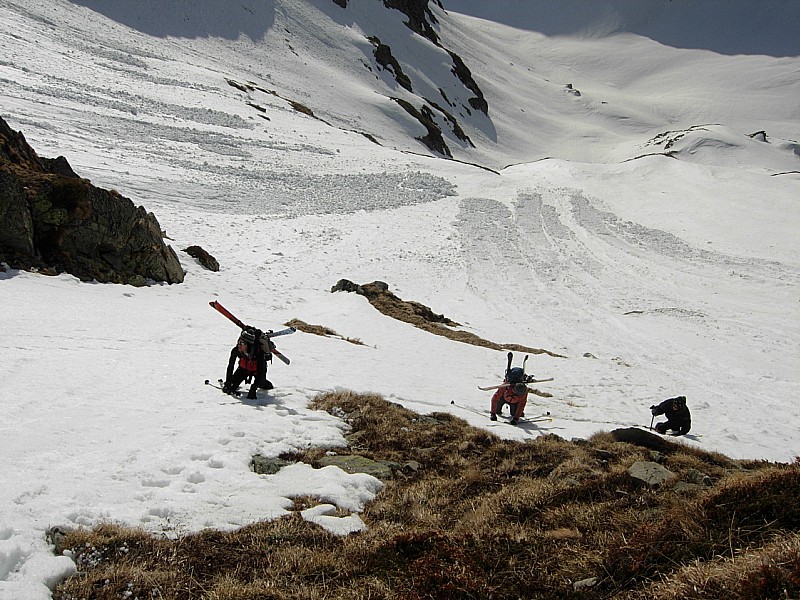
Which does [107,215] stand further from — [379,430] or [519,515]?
[519,515]

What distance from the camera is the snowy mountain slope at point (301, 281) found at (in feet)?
20.9

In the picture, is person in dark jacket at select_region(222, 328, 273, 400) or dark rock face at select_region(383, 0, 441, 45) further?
dark rock face at select_region(383, 0, 441, 45)

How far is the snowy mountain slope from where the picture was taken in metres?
6.37

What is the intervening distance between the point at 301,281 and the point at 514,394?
1503 cm

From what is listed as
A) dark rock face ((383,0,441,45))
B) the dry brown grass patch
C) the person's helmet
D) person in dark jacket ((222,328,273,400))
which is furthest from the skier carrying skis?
dark rock face ((383,0,441,45))

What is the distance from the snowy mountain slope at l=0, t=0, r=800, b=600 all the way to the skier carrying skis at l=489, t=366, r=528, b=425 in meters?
0.57

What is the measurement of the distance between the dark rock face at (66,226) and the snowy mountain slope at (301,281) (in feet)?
2.88

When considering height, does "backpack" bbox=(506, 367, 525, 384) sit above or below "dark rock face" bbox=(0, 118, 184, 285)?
below

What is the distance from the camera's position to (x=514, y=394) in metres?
10.3

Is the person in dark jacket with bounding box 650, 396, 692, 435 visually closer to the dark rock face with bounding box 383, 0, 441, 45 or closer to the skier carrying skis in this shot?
the skier carrying skis

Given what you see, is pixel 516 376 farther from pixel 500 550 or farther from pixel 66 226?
pixel 66 226

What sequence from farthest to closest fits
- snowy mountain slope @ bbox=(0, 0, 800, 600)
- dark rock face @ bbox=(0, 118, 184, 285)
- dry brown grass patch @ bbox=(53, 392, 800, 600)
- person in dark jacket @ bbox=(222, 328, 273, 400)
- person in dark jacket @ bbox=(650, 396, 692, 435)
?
dark rock face @ bbox=(0, 118, 184, 285) < person in dark jacket @ bbox=(650, 396, 692, 435) < person in dark jacket @ bbox=(222, 328, 273, 400) < snowy mountain slope @ bbox=(0, 0, 800, 600) < dry brown grass patch @ bbox=(53, 392, 800, 600)

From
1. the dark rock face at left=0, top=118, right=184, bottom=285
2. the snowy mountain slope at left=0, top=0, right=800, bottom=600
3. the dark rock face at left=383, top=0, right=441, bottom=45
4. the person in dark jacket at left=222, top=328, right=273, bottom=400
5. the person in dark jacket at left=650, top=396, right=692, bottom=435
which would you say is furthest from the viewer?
the dark rock face at left=383, top=0, right=441, bottom=45

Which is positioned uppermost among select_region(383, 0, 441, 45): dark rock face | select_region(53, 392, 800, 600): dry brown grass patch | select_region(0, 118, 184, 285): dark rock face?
select_region(383, 0, 441, 45): dark rock face
